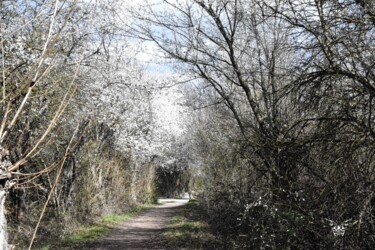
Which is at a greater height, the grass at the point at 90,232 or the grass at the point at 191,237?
the grass at the point at 90,232

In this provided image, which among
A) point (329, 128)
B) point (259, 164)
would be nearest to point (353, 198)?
point (329, 128)

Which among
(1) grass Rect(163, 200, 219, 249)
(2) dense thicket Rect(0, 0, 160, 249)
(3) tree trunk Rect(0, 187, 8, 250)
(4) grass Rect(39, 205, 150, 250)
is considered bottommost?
(1) grass Rect(163, 200, 219, 249)

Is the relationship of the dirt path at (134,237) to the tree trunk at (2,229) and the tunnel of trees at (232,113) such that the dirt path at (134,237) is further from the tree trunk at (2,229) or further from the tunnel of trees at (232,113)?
the tree trunk at (2,229)

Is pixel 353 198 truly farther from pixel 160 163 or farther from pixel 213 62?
pixel 160 163

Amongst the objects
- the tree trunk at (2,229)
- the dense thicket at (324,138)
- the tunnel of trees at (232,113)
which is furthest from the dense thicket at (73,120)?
the tree trunk at (2,229)

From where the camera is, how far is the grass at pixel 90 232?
11.9 m

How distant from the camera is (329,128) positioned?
5.75 m

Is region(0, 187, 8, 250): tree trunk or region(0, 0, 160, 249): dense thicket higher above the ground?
region(0, 0, 160, 249): dense thicket

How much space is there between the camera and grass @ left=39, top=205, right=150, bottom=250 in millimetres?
11922

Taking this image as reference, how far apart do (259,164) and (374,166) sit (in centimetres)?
367

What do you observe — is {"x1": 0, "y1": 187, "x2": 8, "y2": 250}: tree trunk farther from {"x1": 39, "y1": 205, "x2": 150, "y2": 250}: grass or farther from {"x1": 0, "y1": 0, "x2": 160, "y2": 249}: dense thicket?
{"x1": 39, "y1": 205, "x2": 150, "y2": 250}: grass

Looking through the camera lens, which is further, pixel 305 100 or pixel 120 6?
pixel 120 6

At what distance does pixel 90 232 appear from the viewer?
14.0 metres

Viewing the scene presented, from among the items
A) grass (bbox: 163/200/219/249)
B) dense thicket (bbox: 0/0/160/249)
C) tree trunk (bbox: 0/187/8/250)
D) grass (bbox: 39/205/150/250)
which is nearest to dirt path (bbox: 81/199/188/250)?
grass (bbox: 39/205/150/250)
